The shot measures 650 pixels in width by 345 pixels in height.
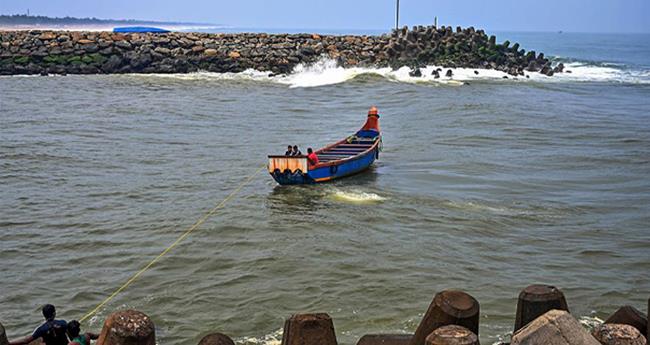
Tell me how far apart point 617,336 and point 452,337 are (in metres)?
1.31

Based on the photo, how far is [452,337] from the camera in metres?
4.41

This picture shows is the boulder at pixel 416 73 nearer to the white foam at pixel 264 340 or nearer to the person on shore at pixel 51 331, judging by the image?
the white foam at pixel 264 340

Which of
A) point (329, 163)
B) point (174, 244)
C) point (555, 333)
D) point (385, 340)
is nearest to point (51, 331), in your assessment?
point (385, 340)

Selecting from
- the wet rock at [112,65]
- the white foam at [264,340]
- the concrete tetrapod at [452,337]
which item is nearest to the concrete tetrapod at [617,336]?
the concrete tetrapod at [452,337]

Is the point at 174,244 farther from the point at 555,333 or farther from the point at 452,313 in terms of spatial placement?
the point at 555,333

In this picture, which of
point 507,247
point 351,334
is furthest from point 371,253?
point 351,334

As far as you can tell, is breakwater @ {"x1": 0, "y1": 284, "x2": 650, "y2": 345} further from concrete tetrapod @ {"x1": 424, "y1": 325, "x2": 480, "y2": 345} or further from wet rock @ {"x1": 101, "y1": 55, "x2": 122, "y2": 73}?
wet rock @ {"x1": 101, "y1": 55, "x2": 122, "y2": 73}

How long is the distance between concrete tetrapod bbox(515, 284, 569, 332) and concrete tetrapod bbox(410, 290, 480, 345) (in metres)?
0.66

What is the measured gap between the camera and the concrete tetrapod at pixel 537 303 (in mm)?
5508

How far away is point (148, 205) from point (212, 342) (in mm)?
11817

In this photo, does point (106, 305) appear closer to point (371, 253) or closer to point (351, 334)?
point (351, 334)

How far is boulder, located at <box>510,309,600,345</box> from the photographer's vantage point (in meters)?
4.44

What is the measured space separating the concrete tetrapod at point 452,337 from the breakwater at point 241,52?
43.7 m

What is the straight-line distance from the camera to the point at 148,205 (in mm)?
16547
